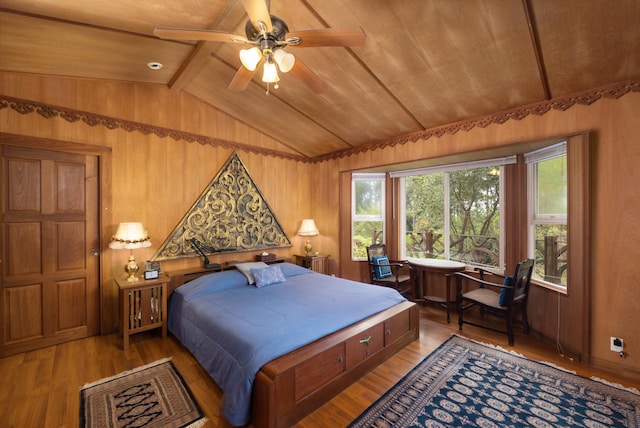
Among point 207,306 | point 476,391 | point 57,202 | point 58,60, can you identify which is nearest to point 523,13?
point 476,391

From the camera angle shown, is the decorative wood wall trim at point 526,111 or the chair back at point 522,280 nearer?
the decorative wood wall trim at point 526,111

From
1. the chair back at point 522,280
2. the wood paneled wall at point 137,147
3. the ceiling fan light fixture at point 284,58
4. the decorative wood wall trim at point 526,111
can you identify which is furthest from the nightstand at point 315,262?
the ceiling fan light fixture at point 284,58

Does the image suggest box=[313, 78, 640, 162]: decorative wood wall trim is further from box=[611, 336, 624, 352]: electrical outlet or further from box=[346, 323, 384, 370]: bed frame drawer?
box=[346, 323, 384, 370]: bed frame drawer

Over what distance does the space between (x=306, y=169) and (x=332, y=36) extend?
3.54 metres

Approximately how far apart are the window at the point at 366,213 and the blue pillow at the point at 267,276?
5.86 ft

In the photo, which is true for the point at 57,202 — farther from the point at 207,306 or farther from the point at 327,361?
the point at 327,361

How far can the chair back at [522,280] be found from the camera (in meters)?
2.86

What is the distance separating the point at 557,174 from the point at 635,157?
849mm

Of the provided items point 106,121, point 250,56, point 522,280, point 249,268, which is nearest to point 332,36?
point 250,56

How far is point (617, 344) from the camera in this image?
2.40m

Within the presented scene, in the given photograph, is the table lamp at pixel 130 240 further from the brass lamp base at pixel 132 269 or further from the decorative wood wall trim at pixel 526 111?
the decorative wood wall trim at pixel 526 111

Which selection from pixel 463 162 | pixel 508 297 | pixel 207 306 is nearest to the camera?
pixel 207 306

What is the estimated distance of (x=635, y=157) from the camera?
2.31 metres

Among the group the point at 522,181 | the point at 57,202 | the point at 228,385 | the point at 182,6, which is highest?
the point at 182,6
